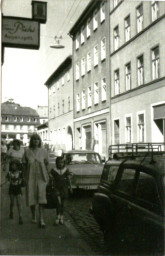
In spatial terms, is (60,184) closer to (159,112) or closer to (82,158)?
(82,158)

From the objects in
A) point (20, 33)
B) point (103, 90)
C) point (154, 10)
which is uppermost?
point (154, 10)

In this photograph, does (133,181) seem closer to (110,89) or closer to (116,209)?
(116,209)

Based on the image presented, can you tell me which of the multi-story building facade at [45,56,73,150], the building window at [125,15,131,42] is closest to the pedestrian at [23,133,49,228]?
the building window at [125,15,131,42]

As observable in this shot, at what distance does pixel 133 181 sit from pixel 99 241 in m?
1.52

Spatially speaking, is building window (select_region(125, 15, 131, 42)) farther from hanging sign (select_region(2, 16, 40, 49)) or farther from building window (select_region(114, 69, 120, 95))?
hanging sign (select_region(2, 16, 40, 49))

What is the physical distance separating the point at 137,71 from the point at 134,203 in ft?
46.6

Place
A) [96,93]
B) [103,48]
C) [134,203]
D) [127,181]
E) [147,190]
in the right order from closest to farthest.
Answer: [147,190] → [134,203] → [127,181] → [103,48] → [96,93]

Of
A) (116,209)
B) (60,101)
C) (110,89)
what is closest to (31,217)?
(116,209)

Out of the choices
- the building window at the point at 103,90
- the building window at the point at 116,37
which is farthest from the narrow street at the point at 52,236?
the building window at the point at 103,90

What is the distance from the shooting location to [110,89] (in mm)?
20688

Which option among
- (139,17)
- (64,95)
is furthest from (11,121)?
(64,95)

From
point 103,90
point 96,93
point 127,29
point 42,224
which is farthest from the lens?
point 96,93

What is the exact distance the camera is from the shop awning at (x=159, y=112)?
45.9 feet

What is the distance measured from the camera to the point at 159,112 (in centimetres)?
1429
